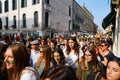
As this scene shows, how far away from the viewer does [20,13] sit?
44.6 meters

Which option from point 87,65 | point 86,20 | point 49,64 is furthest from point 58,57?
point 86,20

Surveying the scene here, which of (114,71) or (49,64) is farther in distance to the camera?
(49,64)

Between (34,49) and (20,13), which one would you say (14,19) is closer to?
(20,13)

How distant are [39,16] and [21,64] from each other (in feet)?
122

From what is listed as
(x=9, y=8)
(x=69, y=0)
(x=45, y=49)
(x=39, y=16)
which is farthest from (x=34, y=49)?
(x=69, y=0)

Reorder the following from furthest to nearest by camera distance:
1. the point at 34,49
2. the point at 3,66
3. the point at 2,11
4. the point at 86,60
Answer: the point at 2,11 < the point at 34,49 < the point at 86,60 < the point at 3,66

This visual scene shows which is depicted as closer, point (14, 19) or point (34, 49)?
point (34, 49)

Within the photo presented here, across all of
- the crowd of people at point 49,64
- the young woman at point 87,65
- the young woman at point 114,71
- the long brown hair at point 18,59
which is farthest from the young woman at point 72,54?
the long brown hair at point 18,59

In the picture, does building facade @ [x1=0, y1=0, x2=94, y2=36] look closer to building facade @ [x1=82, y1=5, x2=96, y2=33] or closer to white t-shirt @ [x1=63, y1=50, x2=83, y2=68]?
white t-shirt @ [x1=63, y1=50, x2=83, y2=68]

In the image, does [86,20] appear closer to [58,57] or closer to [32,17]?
[32,17]

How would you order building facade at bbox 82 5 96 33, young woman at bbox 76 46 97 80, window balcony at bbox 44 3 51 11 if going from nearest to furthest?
young woman at bbox 76 46 97 80 < window balcony at bbox 44 3 51 11 < building facade at bbox 82 5 96 33

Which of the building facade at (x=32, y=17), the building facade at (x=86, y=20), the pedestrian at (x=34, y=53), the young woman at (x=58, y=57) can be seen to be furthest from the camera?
the building facade at (x=86, y=20)

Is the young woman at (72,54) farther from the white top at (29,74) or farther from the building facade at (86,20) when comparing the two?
the building facade at (86,20)

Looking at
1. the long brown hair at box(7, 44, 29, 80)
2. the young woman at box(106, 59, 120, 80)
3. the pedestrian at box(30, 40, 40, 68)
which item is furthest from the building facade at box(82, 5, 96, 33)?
the long brown hair at box(7, 44, 29, 80)
